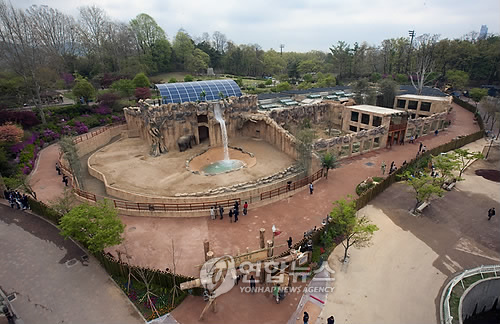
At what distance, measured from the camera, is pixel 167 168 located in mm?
35719

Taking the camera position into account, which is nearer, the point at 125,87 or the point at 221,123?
the point at 221,123

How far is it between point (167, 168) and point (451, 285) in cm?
3036

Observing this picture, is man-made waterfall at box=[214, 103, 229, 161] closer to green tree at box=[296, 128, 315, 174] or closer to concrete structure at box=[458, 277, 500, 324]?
green tree at box=[296, 128, 315, 174]

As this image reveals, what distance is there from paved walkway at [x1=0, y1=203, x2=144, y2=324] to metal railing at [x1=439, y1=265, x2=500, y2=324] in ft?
55.4

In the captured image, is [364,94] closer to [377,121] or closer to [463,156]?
[377,121]

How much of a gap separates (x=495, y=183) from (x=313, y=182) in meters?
20.1

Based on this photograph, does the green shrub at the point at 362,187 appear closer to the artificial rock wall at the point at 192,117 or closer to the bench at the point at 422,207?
the bench at the point at 422,207

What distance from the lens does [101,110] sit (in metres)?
55.3

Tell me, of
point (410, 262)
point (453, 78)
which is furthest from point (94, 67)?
point (453, 78)

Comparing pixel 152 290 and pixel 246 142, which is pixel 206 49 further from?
pixel 152 290

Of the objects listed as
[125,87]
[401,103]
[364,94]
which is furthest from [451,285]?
[125,87]

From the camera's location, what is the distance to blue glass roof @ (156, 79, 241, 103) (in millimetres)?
44625

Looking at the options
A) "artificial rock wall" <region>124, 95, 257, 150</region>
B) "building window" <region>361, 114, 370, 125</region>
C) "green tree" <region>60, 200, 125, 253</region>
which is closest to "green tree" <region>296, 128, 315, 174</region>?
"artificial rock wall" <region>124, 95, 257, 150</region>

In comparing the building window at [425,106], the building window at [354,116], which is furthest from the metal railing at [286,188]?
the building window at [425,106]
